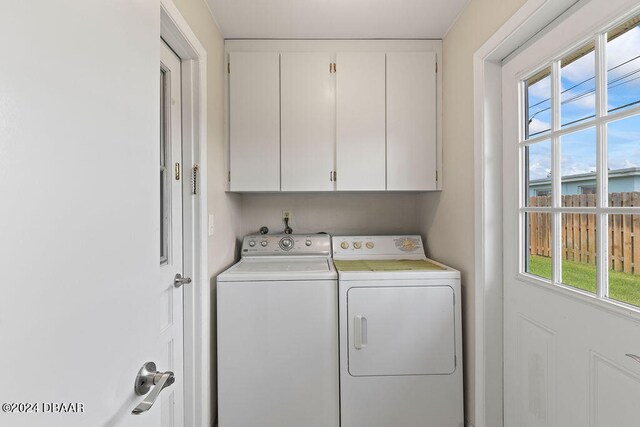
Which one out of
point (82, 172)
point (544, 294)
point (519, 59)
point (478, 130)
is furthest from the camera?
point (478, 130)

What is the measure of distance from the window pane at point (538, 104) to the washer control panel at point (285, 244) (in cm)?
138

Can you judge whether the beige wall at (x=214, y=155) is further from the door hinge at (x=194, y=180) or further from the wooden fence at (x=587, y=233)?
the wooden fence at (x=587, y=233)

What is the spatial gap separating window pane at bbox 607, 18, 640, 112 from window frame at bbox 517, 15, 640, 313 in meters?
0.01

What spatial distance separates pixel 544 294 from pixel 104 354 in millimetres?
1537

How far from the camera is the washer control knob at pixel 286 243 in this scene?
85.1 inches

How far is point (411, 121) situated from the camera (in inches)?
78.3

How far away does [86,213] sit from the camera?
49 cm

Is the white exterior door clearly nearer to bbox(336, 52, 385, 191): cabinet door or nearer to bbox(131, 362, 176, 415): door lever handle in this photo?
bbox(131, 362, 176, 415): door lever handle

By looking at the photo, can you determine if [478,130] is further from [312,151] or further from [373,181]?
[312,151]

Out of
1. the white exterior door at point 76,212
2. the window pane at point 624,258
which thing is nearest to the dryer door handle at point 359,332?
the window pane at point 624,258

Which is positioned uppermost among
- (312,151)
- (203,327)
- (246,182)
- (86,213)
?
(312,151)

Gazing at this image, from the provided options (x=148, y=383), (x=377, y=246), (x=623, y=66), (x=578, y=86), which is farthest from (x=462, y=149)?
(x=148, y=383)

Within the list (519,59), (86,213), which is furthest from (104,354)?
(519,59)

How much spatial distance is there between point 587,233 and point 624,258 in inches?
5.6
